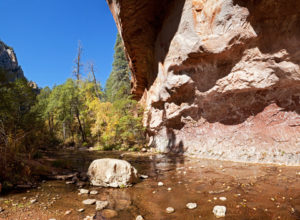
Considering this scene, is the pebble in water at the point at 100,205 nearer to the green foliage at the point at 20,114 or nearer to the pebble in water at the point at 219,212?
the pebble in water at the point at 219,212

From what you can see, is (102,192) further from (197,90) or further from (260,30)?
(260,30)

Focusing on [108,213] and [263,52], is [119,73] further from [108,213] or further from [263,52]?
[108,213]

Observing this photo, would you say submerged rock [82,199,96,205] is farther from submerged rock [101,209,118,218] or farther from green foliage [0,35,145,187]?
green foliage [0,35,145,187]

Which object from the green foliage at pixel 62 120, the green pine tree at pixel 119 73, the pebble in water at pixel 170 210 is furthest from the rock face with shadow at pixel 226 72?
the green pine tree at pixel 119 73

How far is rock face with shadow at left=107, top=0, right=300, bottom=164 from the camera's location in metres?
6.74

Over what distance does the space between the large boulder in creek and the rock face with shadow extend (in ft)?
18.0

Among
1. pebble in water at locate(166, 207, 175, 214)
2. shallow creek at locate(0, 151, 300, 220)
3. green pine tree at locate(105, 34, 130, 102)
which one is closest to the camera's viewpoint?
shallow creek at locate(0, 151, 300, 220)

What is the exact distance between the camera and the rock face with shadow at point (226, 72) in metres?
6.74

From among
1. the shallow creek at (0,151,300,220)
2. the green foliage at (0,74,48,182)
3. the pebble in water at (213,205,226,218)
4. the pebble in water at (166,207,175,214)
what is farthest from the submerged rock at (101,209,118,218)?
the green foliage at (0,74,48,182)

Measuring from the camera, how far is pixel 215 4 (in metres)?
7.90

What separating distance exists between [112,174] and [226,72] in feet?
23.4

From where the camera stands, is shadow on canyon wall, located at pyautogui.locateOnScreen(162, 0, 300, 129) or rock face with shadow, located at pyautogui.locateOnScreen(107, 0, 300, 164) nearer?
shadow on canyon wall, located at pyautogui.locateOnScreen(162, 0, 300, 129)

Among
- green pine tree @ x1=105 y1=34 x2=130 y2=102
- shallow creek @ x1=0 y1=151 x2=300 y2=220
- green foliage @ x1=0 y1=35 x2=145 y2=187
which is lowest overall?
shallow creek @ x1=0 y1=151 x2=300 y2=220

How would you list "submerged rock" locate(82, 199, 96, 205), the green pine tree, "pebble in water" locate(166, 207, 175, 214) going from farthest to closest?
the green pine tree
"submerged rock" locate(82, 199, 96, 205)
"pebble in water" locate(166, 207, 175, 214)
